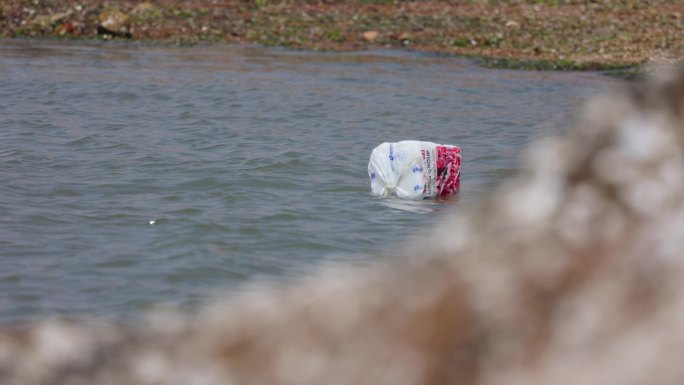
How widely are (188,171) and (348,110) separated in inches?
168

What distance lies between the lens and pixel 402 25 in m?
21.0

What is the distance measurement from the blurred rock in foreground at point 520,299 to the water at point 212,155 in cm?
38

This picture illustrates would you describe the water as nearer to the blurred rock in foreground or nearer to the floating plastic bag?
the floating plastic bag

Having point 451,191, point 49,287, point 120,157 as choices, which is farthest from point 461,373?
point 120,157

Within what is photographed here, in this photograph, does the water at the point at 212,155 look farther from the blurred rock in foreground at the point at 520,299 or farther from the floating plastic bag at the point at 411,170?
the blurred rock in foreground at the point at 520,299

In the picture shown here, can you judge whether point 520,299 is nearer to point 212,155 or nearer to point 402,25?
point 212,155

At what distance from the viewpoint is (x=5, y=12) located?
22422mm

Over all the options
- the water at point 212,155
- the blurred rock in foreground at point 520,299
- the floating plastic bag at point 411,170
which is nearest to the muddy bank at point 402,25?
the water at point 212,155

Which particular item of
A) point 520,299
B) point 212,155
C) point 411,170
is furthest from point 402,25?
point 520,299

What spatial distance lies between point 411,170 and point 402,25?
1276cm

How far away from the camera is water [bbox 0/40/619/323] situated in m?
6.51

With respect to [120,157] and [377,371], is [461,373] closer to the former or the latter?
[377,371]

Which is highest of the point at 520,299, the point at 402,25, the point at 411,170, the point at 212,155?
the point at 520,299

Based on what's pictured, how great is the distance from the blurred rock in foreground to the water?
38cm
